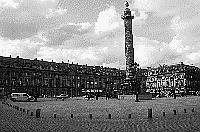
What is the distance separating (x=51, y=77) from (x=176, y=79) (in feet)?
180

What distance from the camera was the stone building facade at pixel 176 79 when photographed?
129 metres

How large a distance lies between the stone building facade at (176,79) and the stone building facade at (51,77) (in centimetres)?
1762

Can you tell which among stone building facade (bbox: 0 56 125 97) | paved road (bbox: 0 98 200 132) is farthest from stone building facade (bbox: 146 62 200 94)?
paved road (bbox: 0 98 200 132)

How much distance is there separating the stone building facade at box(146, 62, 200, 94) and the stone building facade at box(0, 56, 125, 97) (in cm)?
1762

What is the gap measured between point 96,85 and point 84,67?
10234mm

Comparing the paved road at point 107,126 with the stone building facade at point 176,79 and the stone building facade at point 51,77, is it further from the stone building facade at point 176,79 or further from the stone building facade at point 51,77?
the stone building facade at point 176,79

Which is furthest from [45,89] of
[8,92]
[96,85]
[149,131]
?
[149,131]

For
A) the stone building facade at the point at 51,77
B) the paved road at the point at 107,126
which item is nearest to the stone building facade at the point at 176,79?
the stone building facade at the point at 51,77

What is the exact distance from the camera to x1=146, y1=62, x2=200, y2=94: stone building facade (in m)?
129

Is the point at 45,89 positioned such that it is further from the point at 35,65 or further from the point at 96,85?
the point at 96,85

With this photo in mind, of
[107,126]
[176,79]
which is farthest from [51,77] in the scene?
[107,126]

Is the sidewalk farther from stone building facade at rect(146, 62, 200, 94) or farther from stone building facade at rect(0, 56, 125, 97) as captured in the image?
stone building facade at rect(146, 62, 200, 94)

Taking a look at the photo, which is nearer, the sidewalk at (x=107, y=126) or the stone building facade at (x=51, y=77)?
the sidewalk at (x=107, y=126)

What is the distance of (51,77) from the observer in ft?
367
